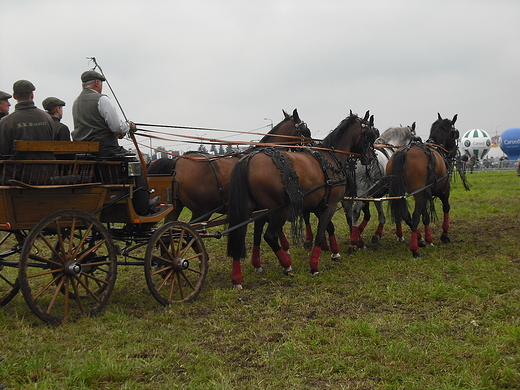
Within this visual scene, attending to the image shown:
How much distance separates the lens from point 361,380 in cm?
365

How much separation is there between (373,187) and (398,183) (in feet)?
3.53

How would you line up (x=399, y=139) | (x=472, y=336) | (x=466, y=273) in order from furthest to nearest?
(x=399, y=139)
(x=466, y=273)
(x=472, y=336)

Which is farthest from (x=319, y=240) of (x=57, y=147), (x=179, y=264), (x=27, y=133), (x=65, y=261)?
(x=27, y=133)

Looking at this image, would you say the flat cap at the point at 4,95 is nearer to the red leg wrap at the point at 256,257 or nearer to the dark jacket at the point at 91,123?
the dark jacket at the point at 91,123

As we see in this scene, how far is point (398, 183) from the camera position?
8.76 meters

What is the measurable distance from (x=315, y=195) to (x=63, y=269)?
12.0ft

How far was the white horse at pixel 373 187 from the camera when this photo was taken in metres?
9.27

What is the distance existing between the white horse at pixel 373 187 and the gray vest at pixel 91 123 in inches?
192

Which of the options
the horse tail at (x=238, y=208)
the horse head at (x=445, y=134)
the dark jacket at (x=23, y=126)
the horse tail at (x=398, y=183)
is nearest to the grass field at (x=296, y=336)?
the horse tail at (x=238, y=208)

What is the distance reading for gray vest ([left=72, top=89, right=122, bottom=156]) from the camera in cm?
544

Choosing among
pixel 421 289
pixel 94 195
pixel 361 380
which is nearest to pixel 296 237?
pixel 421 289

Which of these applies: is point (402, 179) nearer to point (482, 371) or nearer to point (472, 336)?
point (472, 336)

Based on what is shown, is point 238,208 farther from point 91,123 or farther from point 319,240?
point 91,123

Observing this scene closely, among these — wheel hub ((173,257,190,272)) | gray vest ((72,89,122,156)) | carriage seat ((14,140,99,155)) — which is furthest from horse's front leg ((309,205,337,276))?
carriage seat ((14,140,99,155))
